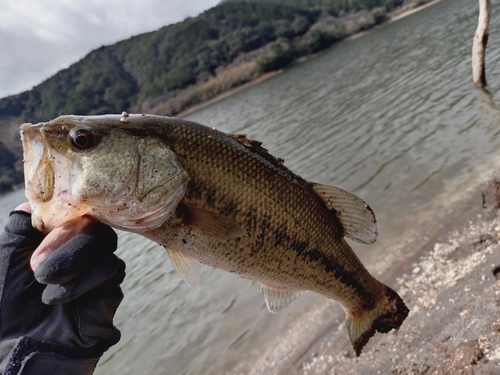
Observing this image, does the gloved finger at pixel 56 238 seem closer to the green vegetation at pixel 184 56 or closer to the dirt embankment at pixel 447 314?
the dirt embankment at pixel 447 314

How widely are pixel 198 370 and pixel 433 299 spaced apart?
4665 millimetres

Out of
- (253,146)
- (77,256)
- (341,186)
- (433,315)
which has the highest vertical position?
(253,146)

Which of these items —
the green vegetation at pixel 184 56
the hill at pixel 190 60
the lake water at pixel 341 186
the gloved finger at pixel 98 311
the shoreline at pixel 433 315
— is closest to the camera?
the gloved finger at pixel 98 311

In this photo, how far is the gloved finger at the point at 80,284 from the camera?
2.08m

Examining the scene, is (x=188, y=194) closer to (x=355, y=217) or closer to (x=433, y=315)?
(x=355, y=217)

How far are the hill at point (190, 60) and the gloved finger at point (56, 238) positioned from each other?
81326 millimetres

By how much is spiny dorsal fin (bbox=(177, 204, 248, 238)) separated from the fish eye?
0.63 meters

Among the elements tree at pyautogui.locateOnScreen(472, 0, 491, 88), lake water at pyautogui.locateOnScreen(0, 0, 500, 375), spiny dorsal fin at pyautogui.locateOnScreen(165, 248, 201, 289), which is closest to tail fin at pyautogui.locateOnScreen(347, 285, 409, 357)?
spiny dorsal fin at pyautogui.locateOnScreen(165, 248, 201, 289)

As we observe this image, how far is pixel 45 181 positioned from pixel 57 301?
69cm

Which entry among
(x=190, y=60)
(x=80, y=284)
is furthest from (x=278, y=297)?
(x=190, y=60)

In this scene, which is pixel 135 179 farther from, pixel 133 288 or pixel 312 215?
pixel 133 288

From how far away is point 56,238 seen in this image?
2.04m

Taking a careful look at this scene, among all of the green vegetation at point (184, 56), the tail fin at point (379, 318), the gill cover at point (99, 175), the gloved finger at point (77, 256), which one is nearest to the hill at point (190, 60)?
the green vegetation at point (184, 56)

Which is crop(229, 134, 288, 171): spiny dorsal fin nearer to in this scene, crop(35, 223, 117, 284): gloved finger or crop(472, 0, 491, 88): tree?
crop(35, 223, 117, 284): gloved finger
